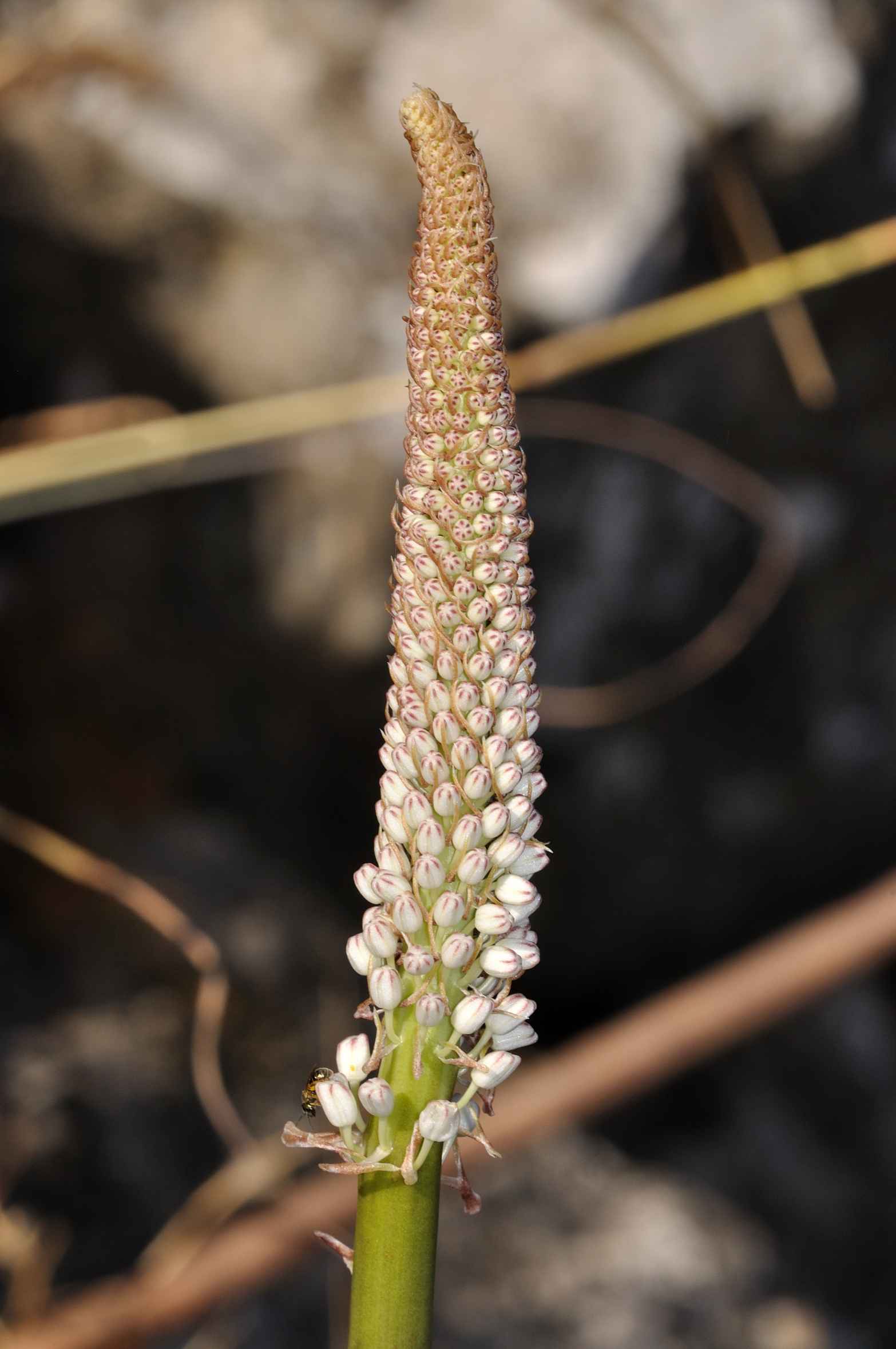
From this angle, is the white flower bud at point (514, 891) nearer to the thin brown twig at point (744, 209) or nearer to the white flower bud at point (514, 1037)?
the white flower bud at point (514, 1037)

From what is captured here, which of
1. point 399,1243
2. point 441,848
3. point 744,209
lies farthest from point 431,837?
point 744,209

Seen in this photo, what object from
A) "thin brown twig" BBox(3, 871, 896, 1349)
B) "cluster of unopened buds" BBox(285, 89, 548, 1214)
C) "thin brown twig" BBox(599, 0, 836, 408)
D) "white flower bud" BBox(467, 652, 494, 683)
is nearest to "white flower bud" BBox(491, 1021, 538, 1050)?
"cluster of unopened buds" BBox(285, 89, 548, 1214)

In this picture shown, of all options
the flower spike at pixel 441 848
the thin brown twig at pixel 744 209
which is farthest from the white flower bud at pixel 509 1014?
the thin brown twig at pixel 744 209

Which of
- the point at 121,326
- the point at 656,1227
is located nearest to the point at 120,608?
the point at 121,326

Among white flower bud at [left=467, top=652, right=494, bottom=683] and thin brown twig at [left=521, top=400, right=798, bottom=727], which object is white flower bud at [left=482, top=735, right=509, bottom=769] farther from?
thin brown twig at [left=521, top=400, right=798, bottom=727]

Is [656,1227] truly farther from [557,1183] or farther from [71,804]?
[71,804]
